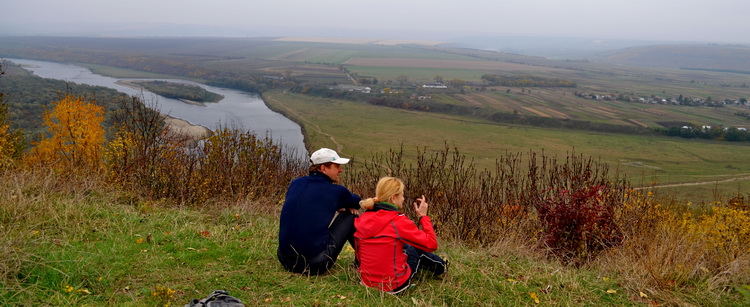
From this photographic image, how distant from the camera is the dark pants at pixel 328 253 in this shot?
520 cm

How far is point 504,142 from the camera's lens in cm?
6194

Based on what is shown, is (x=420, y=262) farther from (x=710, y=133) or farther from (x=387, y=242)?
(x=710, y=133)

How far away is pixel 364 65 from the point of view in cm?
15588

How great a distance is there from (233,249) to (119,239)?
4.88 ft

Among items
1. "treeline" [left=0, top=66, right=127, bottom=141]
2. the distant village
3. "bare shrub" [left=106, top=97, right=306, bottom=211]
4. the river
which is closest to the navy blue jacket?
"bare shrub" [left=106, top=97, right=306, bottom=211]

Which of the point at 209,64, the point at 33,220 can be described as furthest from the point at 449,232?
the point at 209,64

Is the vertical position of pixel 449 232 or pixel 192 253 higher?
pixel 192 253

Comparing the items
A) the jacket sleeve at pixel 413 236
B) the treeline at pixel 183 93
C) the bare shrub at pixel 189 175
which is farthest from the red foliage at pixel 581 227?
the treeline at pixel 183 93

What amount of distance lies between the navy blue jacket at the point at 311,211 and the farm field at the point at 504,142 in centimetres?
4004

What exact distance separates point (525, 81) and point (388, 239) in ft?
405

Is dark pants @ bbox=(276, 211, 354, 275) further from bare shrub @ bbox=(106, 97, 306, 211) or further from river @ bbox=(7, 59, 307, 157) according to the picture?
river @ bbox=(7, 59, 307, 157)

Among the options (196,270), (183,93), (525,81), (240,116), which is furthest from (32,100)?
(525,81)

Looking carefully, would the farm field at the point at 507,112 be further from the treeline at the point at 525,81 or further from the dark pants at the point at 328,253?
the dark pants at the point at 328,253

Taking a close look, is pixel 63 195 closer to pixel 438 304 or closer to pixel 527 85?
pixel 438 304
